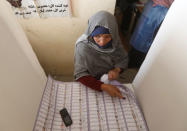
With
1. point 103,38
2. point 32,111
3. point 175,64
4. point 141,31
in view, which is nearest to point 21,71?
point 32,111

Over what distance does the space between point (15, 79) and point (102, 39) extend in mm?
536

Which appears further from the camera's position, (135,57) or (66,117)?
(135,57)

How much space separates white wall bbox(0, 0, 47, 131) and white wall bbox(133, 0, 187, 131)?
64 cm

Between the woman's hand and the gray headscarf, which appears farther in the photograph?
the woman's hand

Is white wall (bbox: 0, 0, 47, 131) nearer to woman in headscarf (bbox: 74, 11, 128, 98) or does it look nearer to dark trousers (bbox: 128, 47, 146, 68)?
woman in headscarf (bbox: 74, 11, 128, 98)

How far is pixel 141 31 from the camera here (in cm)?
116

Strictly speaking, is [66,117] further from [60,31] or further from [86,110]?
[60,31]

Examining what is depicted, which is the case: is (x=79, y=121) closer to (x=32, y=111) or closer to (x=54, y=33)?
(x=32, y=111)

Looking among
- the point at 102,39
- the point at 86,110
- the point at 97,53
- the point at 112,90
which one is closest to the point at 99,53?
the point at 97,53

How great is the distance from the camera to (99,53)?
92 cm

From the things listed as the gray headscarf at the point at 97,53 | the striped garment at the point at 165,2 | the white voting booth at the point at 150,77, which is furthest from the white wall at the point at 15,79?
the striped garment at the point at 165,2

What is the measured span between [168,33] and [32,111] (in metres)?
0.76

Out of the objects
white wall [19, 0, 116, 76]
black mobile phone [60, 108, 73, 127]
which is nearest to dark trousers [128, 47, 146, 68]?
white wall [19, 0, 116, 76]

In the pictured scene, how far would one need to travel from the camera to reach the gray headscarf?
797 mm
